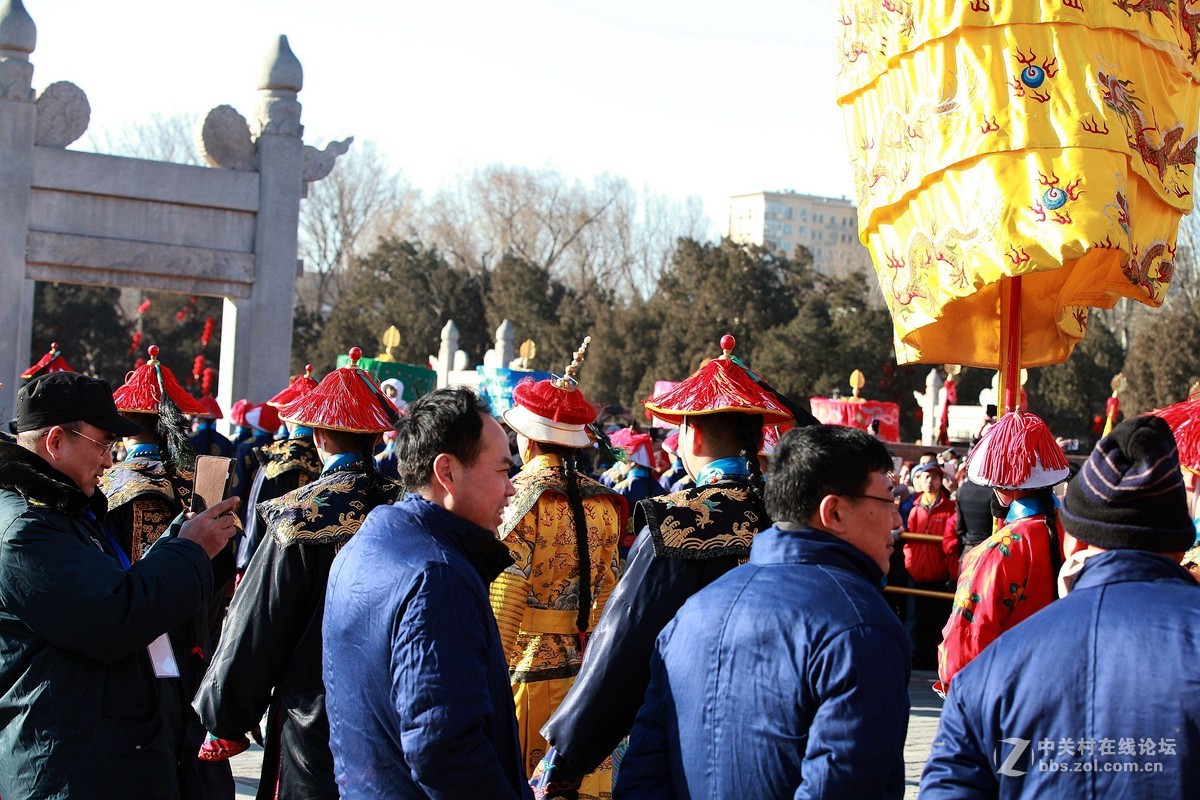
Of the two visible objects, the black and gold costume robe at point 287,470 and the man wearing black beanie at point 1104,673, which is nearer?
the man wearing black beanie at point 1104,673

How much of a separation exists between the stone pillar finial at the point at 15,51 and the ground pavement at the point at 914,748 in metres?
11.4

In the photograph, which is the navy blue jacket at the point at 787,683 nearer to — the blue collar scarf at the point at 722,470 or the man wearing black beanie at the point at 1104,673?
the man wearing black beanie at the point at 1104,673

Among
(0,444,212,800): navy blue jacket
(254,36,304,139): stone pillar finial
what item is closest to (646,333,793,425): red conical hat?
(0,444,212,800): navy blue jacket

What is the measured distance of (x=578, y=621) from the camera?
500 centimetres

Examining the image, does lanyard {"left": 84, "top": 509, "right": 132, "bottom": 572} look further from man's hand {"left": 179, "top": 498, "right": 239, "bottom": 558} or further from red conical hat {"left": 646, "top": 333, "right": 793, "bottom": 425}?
red conical hat {"left": 646, "top": 333, "right": 793, "bottom": 425}

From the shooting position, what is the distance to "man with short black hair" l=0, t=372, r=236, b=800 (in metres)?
3.28

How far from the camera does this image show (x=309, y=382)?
26.8 ft

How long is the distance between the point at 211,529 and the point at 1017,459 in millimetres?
3239

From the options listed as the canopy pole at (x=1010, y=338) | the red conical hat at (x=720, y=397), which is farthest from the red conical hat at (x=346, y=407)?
the canopy pole at (x=1010, y=338)

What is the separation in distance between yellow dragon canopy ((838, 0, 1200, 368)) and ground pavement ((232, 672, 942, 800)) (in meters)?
1.81

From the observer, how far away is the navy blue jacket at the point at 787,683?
2.49m

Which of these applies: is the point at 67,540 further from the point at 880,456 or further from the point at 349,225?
the point at 349,225

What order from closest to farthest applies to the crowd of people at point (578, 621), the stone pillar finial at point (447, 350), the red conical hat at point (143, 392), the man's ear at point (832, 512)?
the crowd of people at point (578, 621), the man's ear at point (832, 512), the red conical hat at point (143, 392), the stone pillar finial at point (447, 350)

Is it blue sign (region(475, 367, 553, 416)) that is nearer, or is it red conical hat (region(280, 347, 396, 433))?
red conical hat (region(280, 347, 396, 433))
